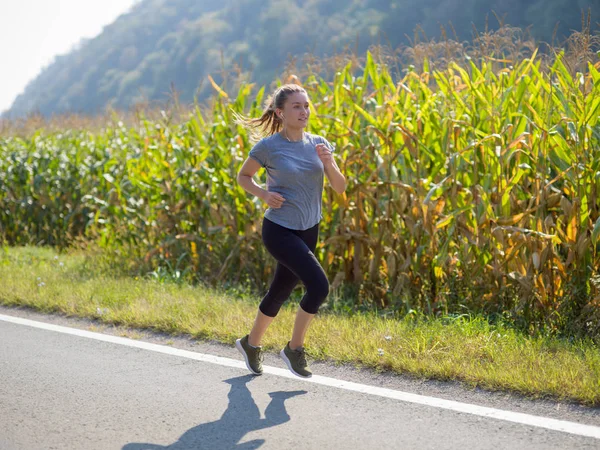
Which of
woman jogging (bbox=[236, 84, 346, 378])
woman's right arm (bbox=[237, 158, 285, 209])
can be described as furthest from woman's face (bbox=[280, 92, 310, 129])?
woman's right arm (bbox=[237, 158, 285, 209])

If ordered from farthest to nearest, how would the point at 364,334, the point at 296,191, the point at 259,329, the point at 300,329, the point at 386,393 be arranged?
the point at 364,334 < the point at 259,329 < the point at 300,329 < the point at 296,191 < the point at 386,393

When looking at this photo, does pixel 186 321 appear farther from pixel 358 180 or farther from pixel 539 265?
pixel 539 265

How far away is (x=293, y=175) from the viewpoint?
5023 millimetres

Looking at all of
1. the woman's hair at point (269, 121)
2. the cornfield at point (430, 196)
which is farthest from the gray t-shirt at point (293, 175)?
the cornfield at point (430, 196)

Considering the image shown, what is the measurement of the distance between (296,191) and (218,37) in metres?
77.4

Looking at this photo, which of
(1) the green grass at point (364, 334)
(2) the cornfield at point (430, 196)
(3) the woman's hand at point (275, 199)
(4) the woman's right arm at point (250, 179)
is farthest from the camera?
(2) the cornfield at point (430, 196)

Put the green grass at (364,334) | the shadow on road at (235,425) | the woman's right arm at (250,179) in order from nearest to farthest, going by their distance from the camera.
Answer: the shadow on road at (235,425)
the green grass at (364,334)
the woman's right arm at (250,179)

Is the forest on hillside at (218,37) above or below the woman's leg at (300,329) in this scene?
above

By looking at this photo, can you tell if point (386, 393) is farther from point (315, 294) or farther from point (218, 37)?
point (218, 37)

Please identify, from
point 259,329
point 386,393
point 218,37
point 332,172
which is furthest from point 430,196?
point 218,37

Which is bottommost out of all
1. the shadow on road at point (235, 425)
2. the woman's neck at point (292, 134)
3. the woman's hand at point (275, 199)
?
the shadow on road at point (235, 425)

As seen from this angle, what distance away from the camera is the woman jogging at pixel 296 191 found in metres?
5.02

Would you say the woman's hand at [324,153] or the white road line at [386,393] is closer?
the white road line at [386,393]

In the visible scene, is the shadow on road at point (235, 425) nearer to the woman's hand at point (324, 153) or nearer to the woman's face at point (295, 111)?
the woman's hand at point (324, 153)
